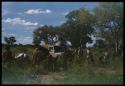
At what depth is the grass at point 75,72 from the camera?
4184 mm

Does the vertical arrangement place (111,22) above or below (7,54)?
above

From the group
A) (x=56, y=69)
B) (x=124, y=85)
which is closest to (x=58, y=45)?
(x=56, y=69)

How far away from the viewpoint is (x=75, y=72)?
4242 millimetres

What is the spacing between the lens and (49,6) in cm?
426

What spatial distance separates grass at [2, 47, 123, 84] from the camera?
4.18 m

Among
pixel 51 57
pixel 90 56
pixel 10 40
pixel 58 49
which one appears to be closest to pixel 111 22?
pixel 90 56

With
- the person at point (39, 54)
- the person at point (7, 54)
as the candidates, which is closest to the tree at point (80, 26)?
the person at point (39, 54)

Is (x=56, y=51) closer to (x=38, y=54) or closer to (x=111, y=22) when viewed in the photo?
(x=38, y=54)

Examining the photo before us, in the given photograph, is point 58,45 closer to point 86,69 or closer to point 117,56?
point 86,69

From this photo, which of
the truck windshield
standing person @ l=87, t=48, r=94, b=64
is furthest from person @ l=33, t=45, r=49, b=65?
standing person @ l=87, t=48, r=94, b=64

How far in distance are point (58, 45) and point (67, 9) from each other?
0.49 metres

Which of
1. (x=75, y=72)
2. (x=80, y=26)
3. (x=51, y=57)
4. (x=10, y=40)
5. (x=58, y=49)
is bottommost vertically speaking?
(x=75, y=72)

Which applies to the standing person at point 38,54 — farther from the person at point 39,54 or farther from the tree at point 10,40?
the tree at point 10,40

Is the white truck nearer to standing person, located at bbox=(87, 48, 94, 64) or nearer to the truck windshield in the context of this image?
the truck windshield
